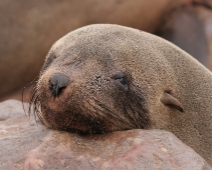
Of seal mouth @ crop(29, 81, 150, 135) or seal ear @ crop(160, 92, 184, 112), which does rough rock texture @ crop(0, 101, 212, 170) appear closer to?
seal mouth @ crop(29, 81, 150, 135)

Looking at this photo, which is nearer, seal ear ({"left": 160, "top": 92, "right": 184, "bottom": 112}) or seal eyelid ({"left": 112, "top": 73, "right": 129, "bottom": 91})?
seal eyelid ({"left": 112, "top": 73, "right": 129, "bottom": 91})

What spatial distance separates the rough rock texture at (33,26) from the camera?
670cm

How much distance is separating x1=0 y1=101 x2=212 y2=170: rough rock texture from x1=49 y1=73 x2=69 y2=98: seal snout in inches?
12.6

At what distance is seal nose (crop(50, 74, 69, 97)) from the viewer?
9.80 feet

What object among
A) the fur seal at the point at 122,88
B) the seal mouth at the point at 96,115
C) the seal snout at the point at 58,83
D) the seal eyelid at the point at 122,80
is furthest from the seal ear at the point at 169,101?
the seal snout at the point at 58,83

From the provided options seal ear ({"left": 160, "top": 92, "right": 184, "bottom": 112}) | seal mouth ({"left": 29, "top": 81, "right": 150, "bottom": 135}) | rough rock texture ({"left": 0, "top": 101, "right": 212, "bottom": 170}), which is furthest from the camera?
seal ear ({"left": 160, "top": 92, "right": 184, "bottom": 112})

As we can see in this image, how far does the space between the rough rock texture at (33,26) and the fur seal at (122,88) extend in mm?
3212

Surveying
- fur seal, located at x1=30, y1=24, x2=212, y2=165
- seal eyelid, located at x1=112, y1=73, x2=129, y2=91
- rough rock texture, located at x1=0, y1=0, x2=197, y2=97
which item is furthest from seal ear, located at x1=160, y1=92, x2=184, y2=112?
rough rock texture, located at x1=0, y1=0, x2=197, y2=97

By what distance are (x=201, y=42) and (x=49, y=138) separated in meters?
6.16

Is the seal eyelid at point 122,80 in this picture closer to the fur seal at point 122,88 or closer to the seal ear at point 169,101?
the fur seal at point 122,88

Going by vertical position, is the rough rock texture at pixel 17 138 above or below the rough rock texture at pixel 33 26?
above

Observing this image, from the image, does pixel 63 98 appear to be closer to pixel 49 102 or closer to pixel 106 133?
pixel 49 102

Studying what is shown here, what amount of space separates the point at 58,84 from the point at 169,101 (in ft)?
3.10

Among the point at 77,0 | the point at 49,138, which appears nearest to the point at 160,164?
the point at 49,138
